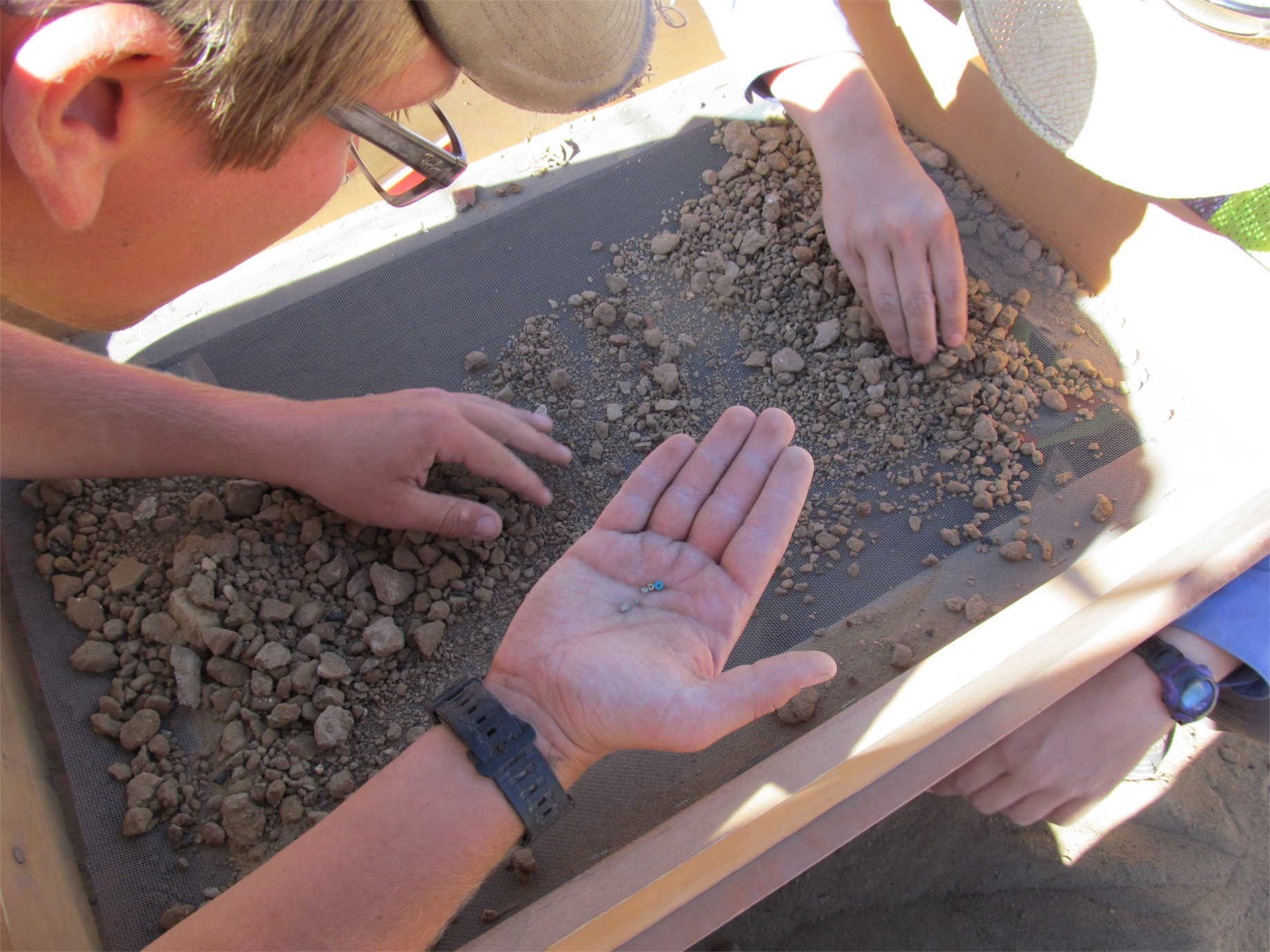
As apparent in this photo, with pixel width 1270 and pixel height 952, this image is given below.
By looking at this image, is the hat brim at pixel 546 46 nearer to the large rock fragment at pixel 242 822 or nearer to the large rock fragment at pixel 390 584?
the large rock fragment at pixel 390 584

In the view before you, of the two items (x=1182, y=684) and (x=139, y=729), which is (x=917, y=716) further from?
(x=139, y=729)

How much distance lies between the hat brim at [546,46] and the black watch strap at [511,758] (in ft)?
2.24

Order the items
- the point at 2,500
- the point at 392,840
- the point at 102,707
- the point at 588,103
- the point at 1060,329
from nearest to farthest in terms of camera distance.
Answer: the point at 392,840, the point at 588,103, the point at 102,707, the point at 2,500, the point at 1060,329

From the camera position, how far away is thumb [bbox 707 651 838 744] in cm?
88

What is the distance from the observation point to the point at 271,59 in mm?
749

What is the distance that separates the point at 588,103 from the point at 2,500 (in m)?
1.11

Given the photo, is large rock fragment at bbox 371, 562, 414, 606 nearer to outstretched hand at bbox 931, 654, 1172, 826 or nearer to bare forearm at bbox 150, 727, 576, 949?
bare forearm at bbox 150, 727, 576, 949

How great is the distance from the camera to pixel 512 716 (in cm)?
96

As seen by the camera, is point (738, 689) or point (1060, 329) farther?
point (1060, 329)

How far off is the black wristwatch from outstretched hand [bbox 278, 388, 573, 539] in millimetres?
987

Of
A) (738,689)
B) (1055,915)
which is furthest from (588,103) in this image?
(1055,915)

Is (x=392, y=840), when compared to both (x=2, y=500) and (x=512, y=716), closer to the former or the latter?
(x=512, y=716)

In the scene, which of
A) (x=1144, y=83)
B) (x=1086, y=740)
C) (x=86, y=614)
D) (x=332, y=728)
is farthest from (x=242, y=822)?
(x=1144, y=83)

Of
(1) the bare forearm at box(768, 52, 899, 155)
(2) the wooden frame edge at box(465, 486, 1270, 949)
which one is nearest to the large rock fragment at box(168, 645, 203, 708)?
(2) the wooden frame edge at box(465, 486, 1270, 949)
